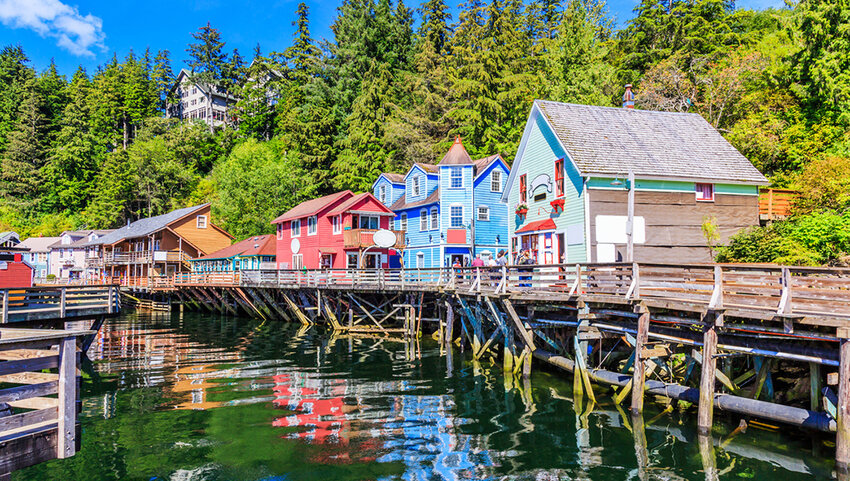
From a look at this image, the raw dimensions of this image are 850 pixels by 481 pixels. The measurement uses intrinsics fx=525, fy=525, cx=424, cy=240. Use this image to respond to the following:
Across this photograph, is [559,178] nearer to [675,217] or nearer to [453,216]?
[675,217]

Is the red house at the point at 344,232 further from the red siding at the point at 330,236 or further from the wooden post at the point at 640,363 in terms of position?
the wooden post at the point at 640,363

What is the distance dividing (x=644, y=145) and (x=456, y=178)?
14.0m

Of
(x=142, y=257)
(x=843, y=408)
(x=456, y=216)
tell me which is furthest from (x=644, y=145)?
(x=142, y=257)

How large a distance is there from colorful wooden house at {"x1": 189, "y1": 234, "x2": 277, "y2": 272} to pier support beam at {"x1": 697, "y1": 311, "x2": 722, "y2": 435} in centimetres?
4051

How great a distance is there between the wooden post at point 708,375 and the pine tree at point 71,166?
286 feet

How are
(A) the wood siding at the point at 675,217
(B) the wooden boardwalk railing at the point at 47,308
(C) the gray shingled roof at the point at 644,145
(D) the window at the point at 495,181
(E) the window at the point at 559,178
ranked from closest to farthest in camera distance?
(B) the wooden boardwalk railing at the point at 47,308, (A) the wood siding at the point at 675,217, (C) the gray shingled roof at the point at 644,145, (E) the window at the point at 559,178, (D) the window at the point at 495,181

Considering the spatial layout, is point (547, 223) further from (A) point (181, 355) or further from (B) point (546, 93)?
(B) point (546, 93)

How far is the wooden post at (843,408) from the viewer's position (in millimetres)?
8750

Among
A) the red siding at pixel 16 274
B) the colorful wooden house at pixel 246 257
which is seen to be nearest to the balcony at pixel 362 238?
the colorful wooden house at pixel 246 257

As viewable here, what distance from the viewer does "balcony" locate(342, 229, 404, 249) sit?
38.2m

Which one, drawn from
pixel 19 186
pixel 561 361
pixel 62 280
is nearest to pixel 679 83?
pixel 561 361

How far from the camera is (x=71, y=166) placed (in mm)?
77562

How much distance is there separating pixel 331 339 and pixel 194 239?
3560cm

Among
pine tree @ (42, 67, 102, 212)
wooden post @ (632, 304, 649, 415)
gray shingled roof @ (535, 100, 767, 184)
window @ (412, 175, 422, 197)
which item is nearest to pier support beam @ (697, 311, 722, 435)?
wooden post @ (632, 304, 649, 415)
